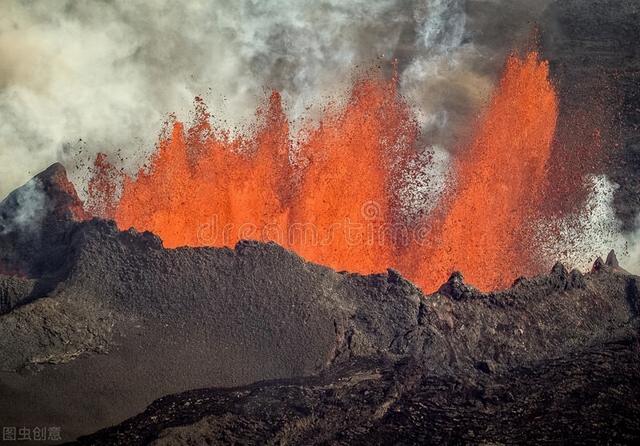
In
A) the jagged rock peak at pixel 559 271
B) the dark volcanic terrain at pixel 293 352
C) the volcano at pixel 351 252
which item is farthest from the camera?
the jagged rock peak at pixel 559 271

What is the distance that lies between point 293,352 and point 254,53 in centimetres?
1265

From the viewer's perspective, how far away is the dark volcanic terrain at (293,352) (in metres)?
9.66

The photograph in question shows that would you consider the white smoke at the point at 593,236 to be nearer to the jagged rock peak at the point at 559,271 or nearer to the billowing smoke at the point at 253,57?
the billowing smoke at the point at 253,57

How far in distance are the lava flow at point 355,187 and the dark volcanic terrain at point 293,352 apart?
394 cm

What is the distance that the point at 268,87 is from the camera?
840 inches

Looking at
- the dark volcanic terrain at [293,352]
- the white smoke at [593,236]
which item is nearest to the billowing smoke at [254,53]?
the white smoke at [593,236]

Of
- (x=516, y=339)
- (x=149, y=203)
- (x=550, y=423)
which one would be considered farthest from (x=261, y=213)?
(x=550, y=423)

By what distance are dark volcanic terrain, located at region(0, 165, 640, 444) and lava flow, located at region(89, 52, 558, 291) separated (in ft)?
12.9

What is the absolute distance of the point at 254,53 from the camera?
70.4 feet

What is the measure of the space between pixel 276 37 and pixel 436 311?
40.1 ft

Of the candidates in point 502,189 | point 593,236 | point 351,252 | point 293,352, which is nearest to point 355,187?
point 351,252

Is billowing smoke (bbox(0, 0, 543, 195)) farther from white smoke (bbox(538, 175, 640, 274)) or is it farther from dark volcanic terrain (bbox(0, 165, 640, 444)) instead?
dark volcanic terrain (bbox(0, 165, 640, 444))

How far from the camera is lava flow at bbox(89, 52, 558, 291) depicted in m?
16.9

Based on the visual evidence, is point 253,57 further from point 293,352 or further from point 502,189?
point 293,352
